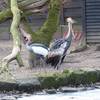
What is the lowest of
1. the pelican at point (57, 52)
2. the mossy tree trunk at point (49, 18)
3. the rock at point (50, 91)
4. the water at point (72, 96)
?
the water at point (72, 96)

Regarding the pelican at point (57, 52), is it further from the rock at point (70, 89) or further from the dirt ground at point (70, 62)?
the rock at point (70, 89)

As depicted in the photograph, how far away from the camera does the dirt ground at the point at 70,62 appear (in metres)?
9.50

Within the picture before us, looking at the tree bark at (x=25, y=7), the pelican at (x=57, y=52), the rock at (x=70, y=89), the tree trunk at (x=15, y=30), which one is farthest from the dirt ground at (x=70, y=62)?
the tree bark at (x=25, y=7)

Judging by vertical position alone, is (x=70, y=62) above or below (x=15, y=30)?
below

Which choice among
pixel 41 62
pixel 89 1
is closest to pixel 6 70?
pixel 41 62

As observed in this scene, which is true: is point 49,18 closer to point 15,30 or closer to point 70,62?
point 70,62

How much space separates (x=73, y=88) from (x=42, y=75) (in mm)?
616

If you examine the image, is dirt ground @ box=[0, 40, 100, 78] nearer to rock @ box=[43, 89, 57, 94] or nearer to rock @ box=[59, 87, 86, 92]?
rock @ box=[43, 89, 57, 94]

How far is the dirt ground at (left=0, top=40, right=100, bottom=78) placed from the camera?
9498 mm

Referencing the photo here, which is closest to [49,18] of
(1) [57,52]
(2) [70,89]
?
(1) [57,52]

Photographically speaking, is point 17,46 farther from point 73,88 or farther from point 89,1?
point 89,1

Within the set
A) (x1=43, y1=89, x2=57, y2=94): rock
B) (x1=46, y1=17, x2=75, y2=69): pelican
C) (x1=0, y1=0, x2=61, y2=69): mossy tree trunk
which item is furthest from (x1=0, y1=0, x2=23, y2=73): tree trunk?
(x1=43, y1=89, x2=57, y2=94): rock

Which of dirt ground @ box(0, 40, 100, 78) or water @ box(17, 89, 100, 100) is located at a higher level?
dirt ground @ box(0, 40, 100, 78)

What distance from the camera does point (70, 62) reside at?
35.8ft
